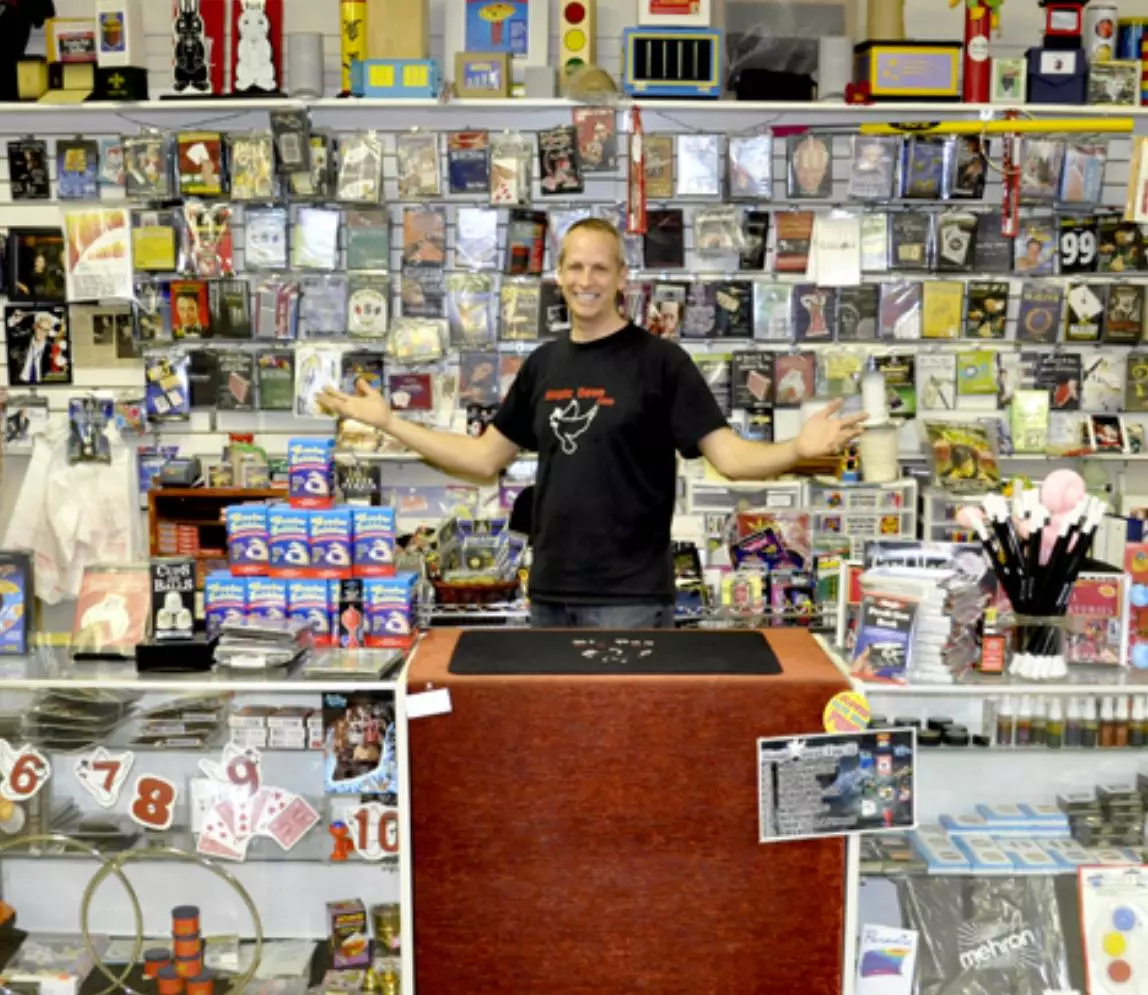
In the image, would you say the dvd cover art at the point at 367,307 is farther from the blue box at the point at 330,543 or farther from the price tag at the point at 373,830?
the price tag at the point at 373,830

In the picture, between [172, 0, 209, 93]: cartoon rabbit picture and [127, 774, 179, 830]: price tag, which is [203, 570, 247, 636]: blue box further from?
[172, 0, 209, 93]: cartoon rabbit picture

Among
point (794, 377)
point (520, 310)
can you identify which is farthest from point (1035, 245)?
point (520, 310)

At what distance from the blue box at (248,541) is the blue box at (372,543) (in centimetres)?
18

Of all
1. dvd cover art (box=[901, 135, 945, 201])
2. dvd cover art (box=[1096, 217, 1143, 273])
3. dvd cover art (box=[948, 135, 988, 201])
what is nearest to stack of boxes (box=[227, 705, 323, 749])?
dvd cover art (box=[901, 135, 945, 201])

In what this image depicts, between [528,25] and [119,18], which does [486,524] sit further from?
[119,18]

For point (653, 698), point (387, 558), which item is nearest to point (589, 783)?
point (653, 698)

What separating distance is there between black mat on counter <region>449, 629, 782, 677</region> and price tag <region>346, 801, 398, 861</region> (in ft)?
1.16

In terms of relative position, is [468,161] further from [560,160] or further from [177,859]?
[177,859]

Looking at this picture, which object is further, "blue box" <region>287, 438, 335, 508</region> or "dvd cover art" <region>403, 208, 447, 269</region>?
"dvd cover art" <region>403, 208, 447, 269</region>

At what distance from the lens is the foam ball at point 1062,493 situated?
8.36ft

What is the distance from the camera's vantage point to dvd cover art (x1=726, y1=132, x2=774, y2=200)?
532 centimetres

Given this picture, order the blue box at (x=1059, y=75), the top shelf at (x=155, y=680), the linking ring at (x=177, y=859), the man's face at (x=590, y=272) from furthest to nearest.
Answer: the blue box at (x=1059, y=75)
the man's face at (x=590, y=272)
the linking ring at (x=177, y=859)
the top shelf at (x=155, y=680)

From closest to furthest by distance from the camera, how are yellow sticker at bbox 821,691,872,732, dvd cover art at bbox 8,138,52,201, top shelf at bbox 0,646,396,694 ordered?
yellow sticker at bbox 821,691,872,732, top shelf at bbox 0,646,396,694, dvd cover art at bbox 8,138,52,201

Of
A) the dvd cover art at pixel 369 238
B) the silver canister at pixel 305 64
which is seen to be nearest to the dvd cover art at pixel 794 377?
Answer: the dvd cover art at pixel 369 238
